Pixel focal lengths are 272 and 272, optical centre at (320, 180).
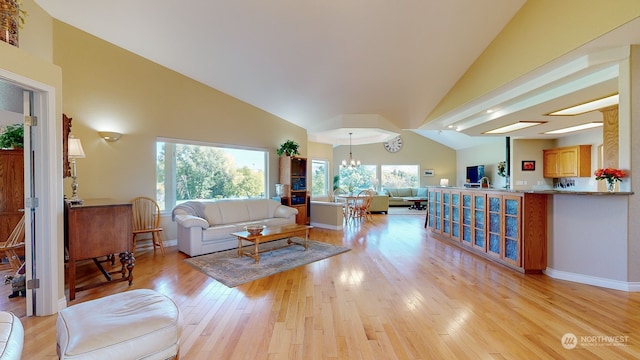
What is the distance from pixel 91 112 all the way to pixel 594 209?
660cm

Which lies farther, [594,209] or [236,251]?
[236,251]

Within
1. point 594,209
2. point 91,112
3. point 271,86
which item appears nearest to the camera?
point 594,209

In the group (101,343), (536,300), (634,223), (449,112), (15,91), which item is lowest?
(536,300)

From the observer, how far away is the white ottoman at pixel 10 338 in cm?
114

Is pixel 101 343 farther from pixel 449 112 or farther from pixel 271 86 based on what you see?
pixel 449 112

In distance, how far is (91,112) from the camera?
3947 millimetres

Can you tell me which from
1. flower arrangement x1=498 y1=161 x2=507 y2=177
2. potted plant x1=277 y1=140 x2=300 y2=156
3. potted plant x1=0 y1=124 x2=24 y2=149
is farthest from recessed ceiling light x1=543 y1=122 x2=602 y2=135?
potted plant x1=0 y1=124 x2=24 y2=149

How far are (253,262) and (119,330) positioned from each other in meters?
2.56

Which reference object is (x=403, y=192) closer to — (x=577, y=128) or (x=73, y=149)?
(x=577, y=128)

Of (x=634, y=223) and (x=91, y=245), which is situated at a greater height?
(x=634, y=223)

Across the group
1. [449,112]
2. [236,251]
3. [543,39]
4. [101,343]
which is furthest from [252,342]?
[449,112]

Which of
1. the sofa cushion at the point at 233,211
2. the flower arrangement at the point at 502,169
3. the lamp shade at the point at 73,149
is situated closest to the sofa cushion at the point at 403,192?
the flower arrangement at the point at 502,169

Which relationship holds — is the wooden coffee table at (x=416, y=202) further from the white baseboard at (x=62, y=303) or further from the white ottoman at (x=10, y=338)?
the white ottoman at (x=10, y=338)

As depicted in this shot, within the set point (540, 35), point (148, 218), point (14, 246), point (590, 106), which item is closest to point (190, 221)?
point (148, 218)
